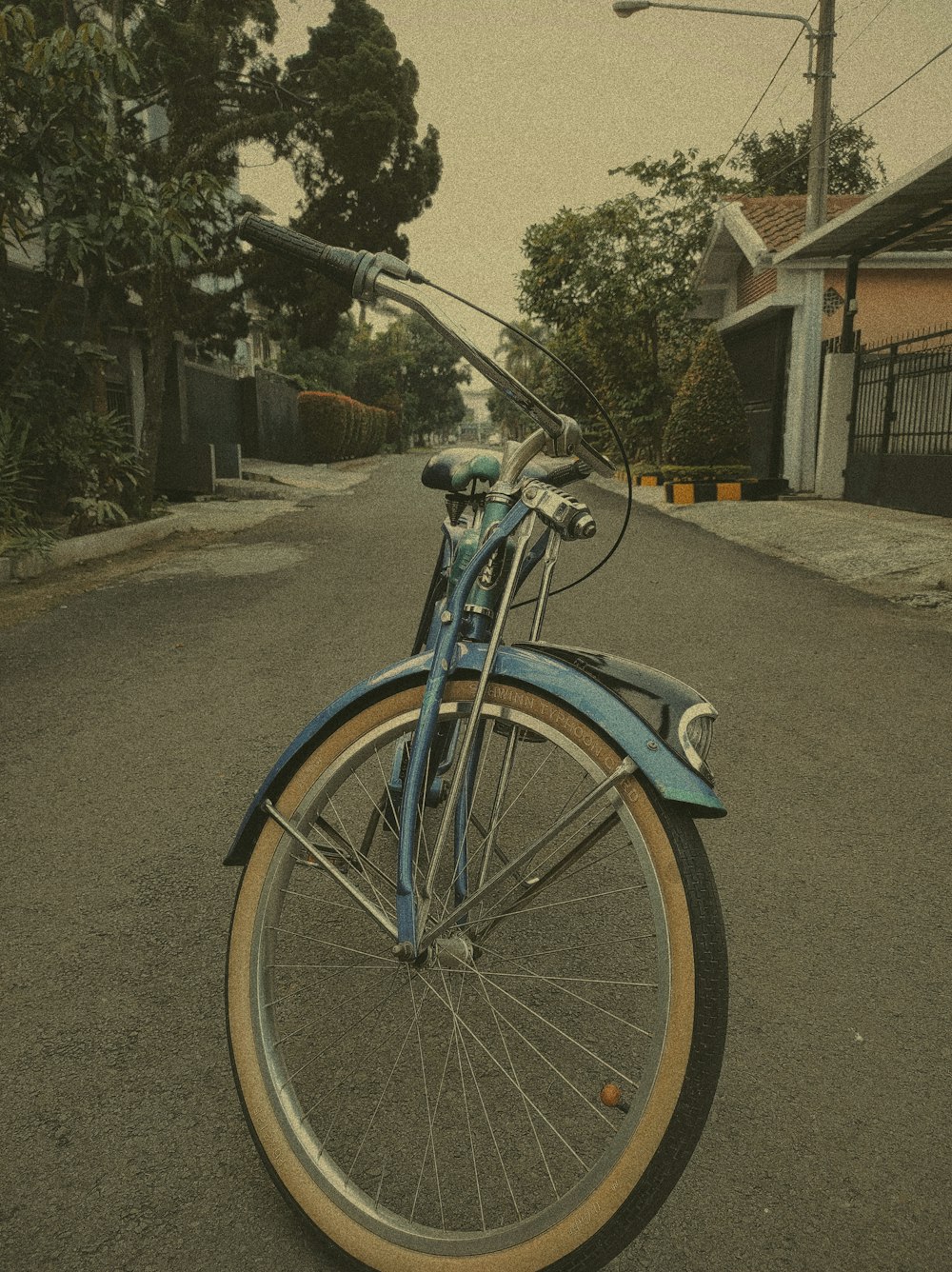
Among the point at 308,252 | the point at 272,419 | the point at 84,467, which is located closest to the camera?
the point at 308,252

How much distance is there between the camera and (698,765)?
1.51m

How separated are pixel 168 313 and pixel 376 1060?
13.4 metres

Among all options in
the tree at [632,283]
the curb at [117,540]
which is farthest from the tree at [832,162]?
the curb at [117,540]

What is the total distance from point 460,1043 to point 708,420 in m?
16.7

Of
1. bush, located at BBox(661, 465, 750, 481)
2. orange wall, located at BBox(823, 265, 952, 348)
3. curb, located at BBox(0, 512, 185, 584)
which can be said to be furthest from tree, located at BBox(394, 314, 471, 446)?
curb, located at BBox(0, 512, 185, 584)

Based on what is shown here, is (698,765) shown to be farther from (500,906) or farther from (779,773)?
(779,773)

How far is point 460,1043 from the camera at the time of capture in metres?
2.13

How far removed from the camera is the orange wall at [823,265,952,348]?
63.7 ft

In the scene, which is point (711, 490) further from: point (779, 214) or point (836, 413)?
point (779, 214)

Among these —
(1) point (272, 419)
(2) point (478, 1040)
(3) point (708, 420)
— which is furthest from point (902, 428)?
(1) point (272, 419)

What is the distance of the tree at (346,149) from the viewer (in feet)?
65.1

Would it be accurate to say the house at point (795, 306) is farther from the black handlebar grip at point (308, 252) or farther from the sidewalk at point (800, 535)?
the black handlebar grip at point (308, 252)

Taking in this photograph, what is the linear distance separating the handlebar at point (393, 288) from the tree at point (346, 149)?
18.6 m

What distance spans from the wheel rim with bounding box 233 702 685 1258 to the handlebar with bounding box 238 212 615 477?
1.61ft
